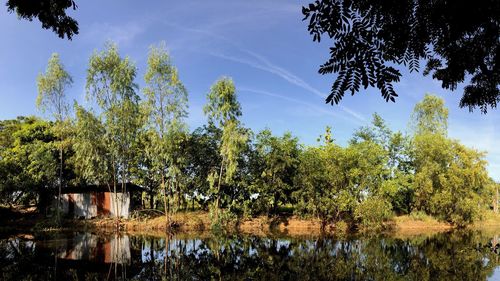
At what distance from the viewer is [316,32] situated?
2.86 m

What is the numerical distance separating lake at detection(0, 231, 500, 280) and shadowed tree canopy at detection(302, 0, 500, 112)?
9916 millimetres

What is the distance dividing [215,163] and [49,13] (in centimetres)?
3534

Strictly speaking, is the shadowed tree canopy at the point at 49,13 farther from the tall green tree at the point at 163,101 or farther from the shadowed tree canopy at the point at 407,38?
the tall green tree at the point at 163,101

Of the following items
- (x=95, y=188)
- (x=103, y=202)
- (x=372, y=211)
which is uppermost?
(x=95, y=188)

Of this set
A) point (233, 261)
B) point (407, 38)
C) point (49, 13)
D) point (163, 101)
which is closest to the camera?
point (407, 38)

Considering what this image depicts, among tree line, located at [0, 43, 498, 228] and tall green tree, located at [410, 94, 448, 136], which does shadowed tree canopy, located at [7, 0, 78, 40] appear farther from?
tall green tree, located at [410, 94, 448, 136]

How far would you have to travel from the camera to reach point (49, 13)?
4.17 m

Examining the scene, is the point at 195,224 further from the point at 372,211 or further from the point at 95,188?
the point at 372,211

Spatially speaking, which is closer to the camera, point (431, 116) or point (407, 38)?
point (407, 38)

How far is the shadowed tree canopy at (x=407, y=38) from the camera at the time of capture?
277 cm

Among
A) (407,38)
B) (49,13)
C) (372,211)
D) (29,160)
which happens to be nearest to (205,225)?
(372,211)

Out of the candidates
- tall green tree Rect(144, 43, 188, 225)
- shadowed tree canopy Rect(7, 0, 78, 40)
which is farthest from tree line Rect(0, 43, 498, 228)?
shadowed tree canopy Rect(7, 0, 78, 40)

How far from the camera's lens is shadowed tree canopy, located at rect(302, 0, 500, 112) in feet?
9.08

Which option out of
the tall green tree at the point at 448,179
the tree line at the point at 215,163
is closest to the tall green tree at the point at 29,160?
the tree line at the point at 215,163
